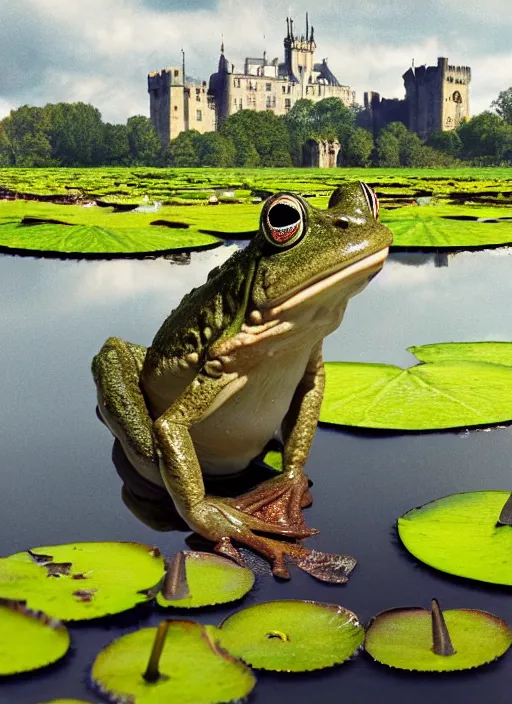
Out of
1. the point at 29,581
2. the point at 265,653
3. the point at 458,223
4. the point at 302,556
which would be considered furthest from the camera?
the point at 458,223

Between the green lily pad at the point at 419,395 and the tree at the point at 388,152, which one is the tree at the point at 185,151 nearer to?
the tree at the point at 388,152

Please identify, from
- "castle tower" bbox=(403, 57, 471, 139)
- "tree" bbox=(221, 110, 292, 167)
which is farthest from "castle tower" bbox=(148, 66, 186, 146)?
"castle tower" bbox=(403, 57, 471, 139)

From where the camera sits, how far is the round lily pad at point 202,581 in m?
1.80

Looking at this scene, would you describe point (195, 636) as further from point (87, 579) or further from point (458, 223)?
point (458, 223)

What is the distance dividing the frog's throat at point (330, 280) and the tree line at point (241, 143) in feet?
171

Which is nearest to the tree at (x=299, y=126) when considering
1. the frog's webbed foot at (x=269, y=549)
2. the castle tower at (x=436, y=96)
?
the castle tower at (x=436, y=96)

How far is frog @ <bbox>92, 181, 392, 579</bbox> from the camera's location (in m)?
2.04

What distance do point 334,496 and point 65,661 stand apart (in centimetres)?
104

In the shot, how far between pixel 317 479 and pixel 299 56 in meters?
85.6

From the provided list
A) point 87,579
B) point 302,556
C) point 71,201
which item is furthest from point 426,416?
point 71,201

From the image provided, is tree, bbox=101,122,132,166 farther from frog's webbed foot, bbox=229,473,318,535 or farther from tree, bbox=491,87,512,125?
frog's webbed foot, bbox=229,473,318,535

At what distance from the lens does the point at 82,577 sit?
6.10 feet

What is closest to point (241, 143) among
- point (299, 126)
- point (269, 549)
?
point (299, 126)

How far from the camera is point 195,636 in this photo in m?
1.58
